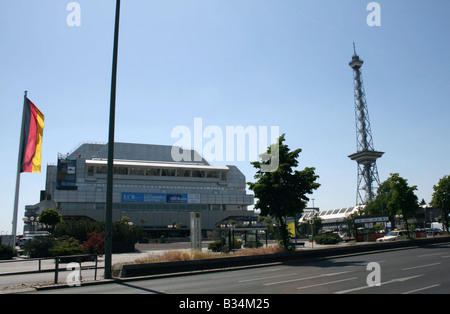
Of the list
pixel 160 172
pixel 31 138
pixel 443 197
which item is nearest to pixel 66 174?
pixel 160 172

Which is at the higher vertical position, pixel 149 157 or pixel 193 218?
pixel 149 157

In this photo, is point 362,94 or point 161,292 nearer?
point 161,292

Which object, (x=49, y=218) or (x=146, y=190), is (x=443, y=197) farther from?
(x=146, y=190)

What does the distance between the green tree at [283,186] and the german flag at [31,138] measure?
14.9 m

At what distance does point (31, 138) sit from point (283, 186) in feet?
57.5

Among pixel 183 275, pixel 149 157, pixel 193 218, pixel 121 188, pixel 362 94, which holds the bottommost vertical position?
pixel 183 275

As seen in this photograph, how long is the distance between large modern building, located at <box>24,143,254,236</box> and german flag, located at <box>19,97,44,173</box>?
166 feet

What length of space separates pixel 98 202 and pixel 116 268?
74811 millimetres

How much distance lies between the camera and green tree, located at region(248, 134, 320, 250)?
75.5 ft

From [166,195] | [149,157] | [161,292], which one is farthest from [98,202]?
[161,292]
